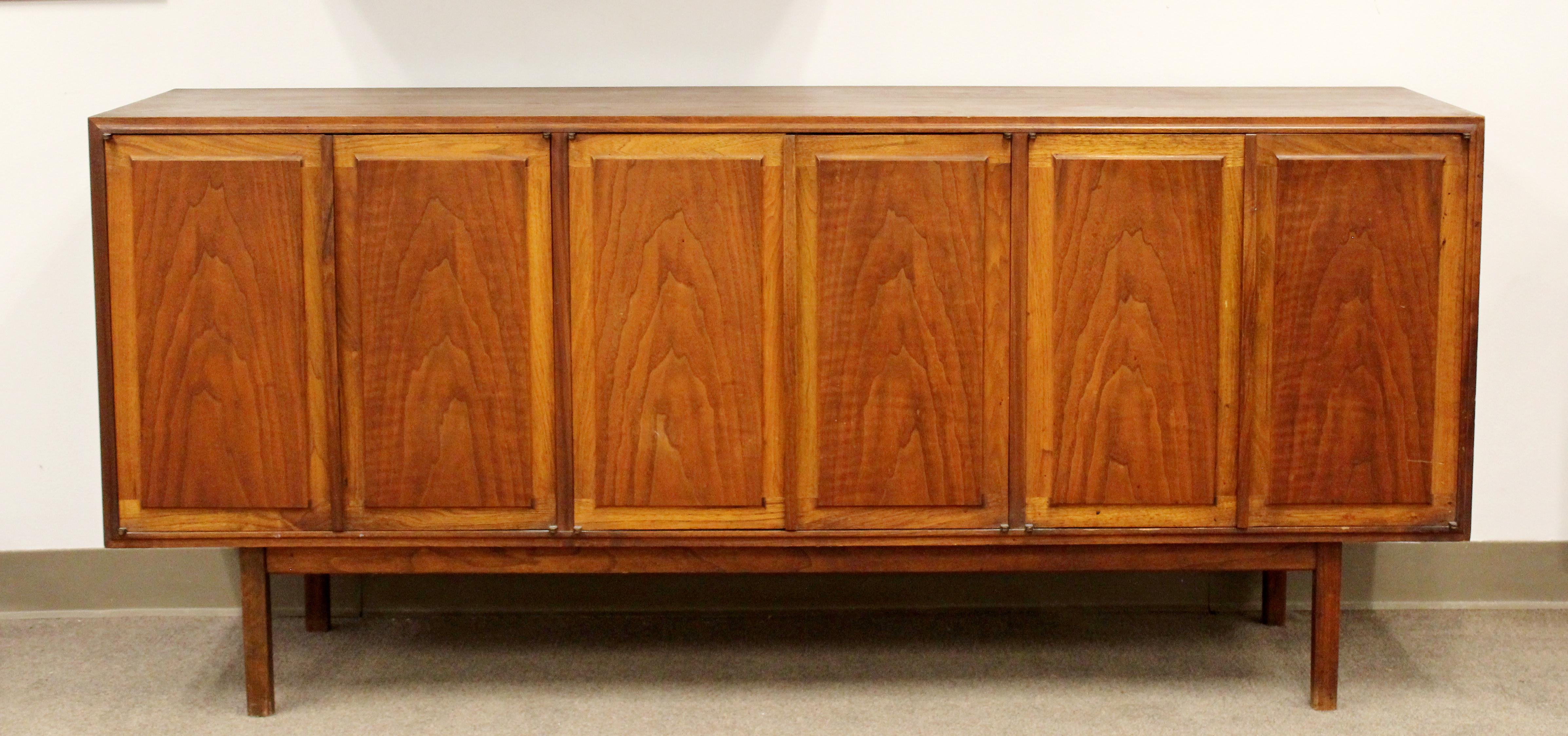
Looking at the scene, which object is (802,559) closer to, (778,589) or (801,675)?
(801,675)

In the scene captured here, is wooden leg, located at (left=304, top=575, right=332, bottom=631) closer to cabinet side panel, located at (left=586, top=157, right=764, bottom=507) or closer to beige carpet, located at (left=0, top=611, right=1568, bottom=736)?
beige carpet, located at (left=0, top=611, right=1568, bottom=736)

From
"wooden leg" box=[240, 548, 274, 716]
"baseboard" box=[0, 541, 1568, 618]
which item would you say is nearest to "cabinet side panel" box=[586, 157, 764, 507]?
"wooden leg" box=[240, 548, 274, 716]

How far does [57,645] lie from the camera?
9.87ft

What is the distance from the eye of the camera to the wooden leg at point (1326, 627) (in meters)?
2.64

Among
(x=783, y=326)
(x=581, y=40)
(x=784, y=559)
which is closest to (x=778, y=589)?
(x=784, y=559)

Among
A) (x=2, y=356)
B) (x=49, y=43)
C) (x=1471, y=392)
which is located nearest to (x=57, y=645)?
(x=2, y=356)

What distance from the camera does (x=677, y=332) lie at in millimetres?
2510

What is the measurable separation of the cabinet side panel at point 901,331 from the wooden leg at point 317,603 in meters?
1.02

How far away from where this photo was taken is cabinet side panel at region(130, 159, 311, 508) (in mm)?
2469

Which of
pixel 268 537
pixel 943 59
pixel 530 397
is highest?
pixel 943 59

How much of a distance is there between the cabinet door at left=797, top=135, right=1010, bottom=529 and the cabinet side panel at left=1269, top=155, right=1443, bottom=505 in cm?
41

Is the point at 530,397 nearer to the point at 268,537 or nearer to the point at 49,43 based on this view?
the point at 268,537

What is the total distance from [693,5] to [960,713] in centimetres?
129

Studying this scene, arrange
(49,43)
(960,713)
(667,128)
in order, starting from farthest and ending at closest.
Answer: (49,43), (960,713), (667,128)
